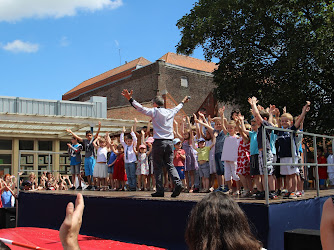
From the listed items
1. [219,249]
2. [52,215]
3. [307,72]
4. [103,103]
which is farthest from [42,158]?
[219,249]

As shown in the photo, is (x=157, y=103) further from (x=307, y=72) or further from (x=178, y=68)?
(x=178, y=68)

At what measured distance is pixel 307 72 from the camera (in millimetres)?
15172

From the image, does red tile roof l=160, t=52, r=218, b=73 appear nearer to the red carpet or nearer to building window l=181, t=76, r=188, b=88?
building window l=181, t=76, r=188, b=88

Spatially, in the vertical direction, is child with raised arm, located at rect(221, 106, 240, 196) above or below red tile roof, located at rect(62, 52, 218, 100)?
below

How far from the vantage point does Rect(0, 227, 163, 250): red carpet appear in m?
6.27

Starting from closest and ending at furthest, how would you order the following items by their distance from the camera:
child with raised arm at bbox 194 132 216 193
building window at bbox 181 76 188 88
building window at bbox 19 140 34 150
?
child with raised arm at bbox 194 132 216 193 < building window at bbox 19 140 34 150 < building window at bbox 181 76 188 88

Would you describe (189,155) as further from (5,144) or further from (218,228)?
(5,144)

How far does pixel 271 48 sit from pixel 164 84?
17156 millimetres

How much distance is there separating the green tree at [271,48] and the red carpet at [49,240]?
418 inches

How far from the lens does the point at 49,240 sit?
268 inches

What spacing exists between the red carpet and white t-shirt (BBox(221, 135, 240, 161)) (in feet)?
7.41

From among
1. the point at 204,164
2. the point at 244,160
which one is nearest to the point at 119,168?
the point at 204,164

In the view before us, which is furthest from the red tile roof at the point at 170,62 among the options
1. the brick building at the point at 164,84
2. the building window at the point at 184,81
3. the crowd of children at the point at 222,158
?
the crowd of children at the point at 222,158

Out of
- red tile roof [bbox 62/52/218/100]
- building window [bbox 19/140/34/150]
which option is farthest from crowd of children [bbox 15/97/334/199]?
red tile roof [bbox 62/52/218/100]
